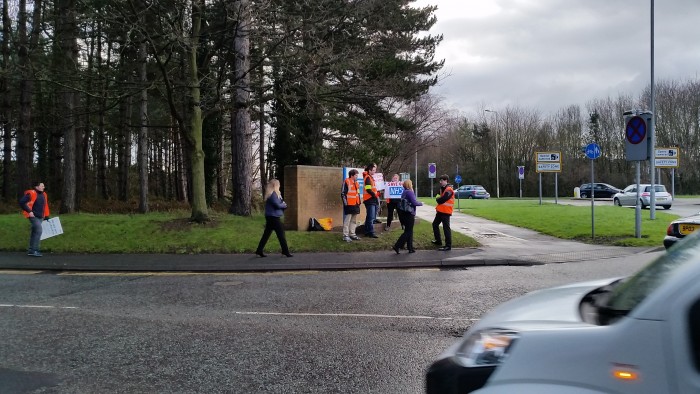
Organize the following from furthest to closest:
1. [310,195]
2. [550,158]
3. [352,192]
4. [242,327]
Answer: [550,158]
[310,195]
[352,192]
[242,327]

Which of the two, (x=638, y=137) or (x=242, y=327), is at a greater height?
(x=638, y=137)

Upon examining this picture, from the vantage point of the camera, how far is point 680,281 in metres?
1.94

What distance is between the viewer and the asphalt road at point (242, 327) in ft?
14.7

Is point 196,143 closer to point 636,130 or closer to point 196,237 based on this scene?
point 196,237

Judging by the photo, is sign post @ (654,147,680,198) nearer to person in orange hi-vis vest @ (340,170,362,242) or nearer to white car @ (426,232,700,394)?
person in orange hi-vis vest @ (340,170,362,242)

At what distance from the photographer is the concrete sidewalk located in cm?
1120

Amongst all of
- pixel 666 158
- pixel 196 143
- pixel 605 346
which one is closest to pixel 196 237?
pixel 196 143

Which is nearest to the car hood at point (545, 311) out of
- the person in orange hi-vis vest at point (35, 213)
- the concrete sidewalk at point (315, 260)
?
the concrete sidewalk at point (315, 260)

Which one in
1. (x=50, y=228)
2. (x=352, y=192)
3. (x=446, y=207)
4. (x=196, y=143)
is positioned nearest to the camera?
(x=446, y=207)

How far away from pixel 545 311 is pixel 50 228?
564 inches

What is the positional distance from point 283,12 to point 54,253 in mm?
9183

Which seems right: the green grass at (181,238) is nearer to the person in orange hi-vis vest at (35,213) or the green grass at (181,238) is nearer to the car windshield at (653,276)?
the person in orange hi-vis vest at (35,213)

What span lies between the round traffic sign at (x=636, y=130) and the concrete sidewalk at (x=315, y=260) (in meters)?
3.69

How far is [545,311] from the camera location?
2.60m
